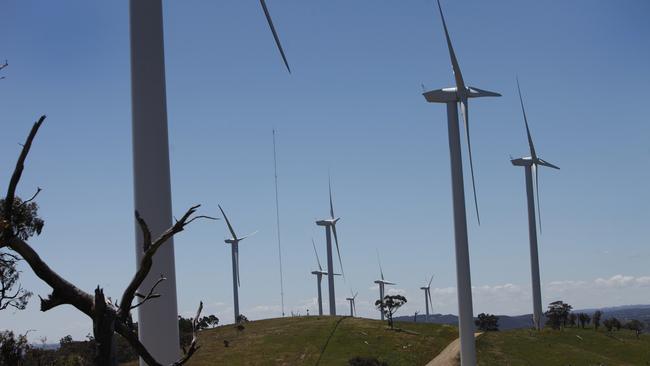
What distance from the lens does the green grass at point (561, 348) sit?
119000mm

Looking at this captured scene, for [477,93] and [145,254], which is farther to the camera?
[477,93]

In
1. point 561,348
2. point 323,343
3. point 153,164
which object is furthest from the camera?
point 323,343

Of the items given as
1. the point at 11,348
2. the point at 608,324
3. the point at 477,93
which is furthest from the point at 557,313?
the point at 11,348

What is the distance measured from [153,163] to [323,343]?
117093mm

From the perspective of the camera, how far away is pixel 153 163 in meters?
27.4

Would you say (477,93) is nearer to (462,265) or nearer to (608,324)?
(462,265)

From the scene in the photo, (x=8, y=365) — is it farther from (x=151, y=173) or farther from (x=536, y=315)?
(x=536, y=315)

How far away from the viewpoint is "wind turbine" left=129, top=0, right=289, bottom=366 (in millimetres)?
26578

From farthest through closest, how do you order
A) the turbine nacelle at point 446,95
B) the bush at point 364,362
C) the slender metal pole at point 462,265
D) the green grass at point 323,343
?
the green grass at point 323,343 < the bush at point 364,362 < the turbine nacelle at point 446,95 < the slender metal pole at point 462,265

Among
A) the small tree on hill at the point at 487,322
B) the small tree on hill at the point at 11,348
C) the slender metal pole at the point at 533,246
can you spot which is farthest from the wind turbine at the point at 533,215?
the small tree on hill at the point at 11,348

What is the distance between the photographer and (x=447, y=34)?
286ft

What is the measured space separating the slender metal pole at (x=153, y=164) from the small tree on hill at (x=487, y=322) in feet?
552

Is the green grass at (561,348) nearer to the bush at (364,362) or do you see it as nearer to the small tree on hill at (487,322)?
the bush at (364,362)

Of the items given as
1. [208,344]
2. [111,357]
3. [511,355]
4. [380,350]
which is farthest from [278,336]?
[111,357]
